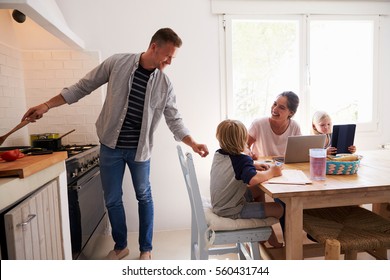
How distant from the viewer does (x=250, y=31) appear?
8.22 feet

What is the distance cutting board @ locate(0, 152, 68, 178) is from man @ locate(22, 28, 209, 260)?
0.58 metres

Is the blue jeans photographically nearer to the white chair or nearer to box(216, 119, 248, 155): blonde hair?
the white chair

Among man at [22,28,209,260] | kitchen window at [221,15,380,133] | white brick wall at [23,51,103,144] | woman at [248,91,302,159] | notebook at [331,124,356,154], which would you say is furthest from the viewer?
kitchen window at [221,15,380,133]

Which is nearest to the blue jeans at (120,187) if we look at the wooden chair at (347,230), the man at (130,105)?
the man at (130,105)

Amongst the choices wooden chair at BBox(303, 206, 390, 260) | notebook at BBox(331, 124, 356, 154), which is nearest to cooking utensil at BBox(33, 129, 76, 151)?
wooden chair at BBox(303, 206, 390, 260)

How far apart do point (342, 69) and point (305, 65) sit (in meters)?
0.45

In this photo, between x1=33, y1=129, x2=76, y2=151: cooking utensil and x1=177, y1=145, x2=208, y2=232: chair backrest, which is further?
x1=33, y1=129, x2=76, y2=151: cooking utensil

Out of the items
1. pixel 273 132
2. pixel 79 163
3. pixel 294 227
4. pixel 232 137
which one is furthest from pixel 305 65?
pixel 79 163

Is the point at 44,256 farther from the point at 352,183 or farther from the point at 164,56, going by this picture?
the point at 352,183

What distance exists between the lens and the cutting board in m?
0.87

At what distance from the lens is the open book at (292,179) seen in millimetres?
1284

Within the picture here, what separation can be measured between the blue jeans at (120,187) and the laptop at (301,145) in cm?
89

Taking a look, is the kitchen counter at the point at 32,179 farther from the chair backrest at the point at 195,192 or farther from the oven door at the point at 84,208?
the chair backrest at the point at 195,192

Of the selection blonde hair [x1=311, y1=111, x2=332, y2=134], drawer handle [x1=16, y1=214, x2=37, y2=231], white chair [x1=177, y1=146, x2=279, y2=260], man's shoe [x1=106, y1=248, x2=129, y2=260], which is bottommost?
man's shoe [x1=106, y1=248, x2=129, y2=260]
